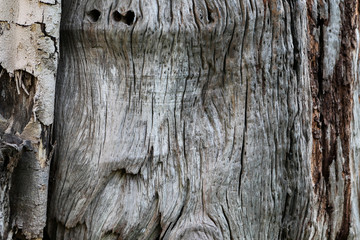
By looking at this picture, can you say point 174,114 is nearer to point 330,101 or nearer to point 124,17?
point 124,17

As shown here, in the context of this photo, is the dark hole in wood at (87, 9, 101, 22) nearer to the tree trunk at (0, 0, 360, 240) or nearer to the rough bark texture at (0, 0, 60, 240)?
the tree trunk at (0, 0, 360, 240)

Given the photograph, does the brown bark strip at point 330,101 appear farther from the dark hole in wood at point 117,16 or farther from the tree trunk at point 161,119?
the dark hole in wood at point 117,16

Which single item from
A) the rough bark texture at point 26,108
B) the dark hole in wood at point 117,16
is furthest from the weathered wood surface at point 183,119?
the rough bark texture at point 26,108

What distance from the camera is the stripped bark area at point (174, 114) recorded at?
1.89 metres

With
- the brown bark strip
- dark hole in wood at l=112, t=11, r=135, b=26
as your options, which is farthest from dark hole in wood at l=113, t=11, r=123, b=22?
the brown bark strip

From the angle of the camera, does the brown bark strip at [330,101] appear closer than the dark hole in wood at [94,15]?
No

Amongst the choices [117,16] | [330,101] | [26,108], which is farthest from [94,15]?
[330,101]

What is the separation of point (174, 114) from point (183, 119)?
5cm

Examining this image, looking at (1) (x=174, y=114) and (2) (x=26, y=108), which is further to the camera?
(1) (x=174, y=114)

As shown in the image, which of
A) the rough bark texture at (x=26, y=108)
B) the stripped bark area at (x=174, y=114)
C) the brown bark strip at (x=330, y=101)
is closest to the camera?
the rough bark texture at (x=26, y=108)

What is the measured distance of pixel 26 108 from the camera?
183cm

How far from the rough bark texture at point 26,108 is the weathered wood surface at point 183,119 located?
127 millimetres

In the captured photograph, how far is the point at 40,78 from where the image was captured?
180 cm

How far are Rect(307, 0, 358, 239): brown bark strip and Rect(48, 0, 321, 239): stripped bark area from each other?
0.12 m
